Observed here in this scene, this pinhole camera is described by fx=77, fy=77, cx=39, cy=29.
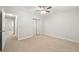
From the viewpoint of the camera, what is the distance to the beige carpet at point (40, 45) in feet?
4.27

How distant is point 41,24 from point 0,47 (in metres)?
0.79

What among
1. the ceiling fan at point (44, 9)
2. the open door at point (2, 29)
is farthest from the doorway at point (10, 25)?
the ceiling fan at point (44, 9)

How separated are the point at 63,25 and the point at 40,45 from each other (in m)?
0.53

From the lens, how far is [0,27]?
1259 mm

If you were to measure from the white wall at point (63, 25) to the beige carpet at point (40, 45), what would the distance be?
108mm

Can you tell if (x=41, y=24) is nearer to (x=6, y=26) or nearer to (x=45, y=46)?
(x=45, y=46)

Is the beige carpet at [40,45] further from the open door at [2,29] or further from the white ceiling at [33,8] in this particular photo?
the white ceiling at [33,8]

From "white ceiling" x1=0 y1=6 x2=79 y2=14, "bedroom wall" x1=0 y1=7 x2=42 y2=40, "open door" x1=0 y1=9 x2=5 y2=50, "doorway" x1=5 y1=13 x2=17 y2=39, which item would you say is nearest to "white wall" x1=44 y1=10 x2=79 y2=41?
"white ceiling" x1=0 y1=6 x2=79 y2=14

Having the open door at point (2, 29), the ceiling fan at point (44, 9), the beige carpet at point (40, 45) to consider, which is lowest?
the beige carpet at point (40, 45)

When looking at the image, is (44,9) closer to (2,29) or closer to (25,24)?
(25,24)

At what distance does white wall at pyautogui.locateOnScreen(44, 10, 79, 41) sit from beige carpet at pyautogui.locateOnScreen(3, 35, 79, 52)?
4.2 inches

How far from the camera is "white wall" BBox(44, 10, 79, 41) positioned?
1291mm

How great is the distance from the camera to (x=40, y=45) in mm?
1345
